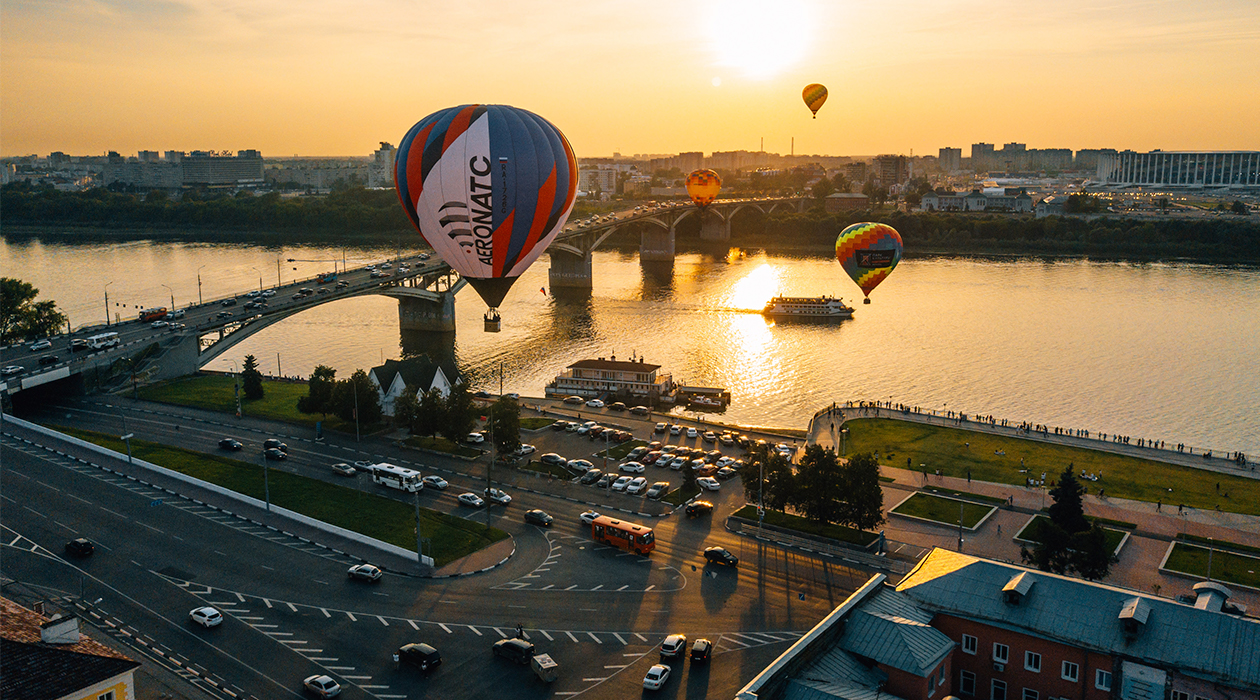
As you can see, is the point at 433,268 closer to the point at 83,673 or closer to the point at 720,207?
the point at 83,673

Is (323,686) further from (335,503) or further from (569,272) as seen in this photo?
(569,272)

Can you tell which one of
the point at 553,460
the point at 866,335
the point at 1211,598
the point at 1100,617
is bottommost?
the point at 553,460

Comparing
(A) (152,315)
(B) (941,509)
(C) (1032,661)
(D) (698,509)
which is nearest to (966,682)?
(C) (1032,661)

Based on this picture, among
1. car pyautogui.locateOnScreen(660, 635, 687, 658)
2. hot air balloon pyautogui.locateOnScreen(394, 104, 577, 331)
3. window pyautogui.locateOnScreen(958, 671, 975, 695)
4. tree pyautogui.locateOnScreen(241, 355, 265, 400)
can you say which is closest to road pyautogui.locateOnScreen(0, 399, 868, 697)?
car pyautogui.locateOnScreen(660, 635, 687, 658)

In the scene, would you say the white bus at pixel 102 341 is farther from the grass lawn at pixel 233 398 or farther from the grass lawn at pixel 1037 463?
the grass lawn at pixel 1037 463

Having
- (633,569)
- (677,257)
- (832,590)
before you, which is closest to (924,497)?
(832,590)

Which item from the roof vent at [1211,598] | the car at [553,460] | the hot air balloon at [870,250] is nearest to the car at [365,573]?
the car at [553,460]
